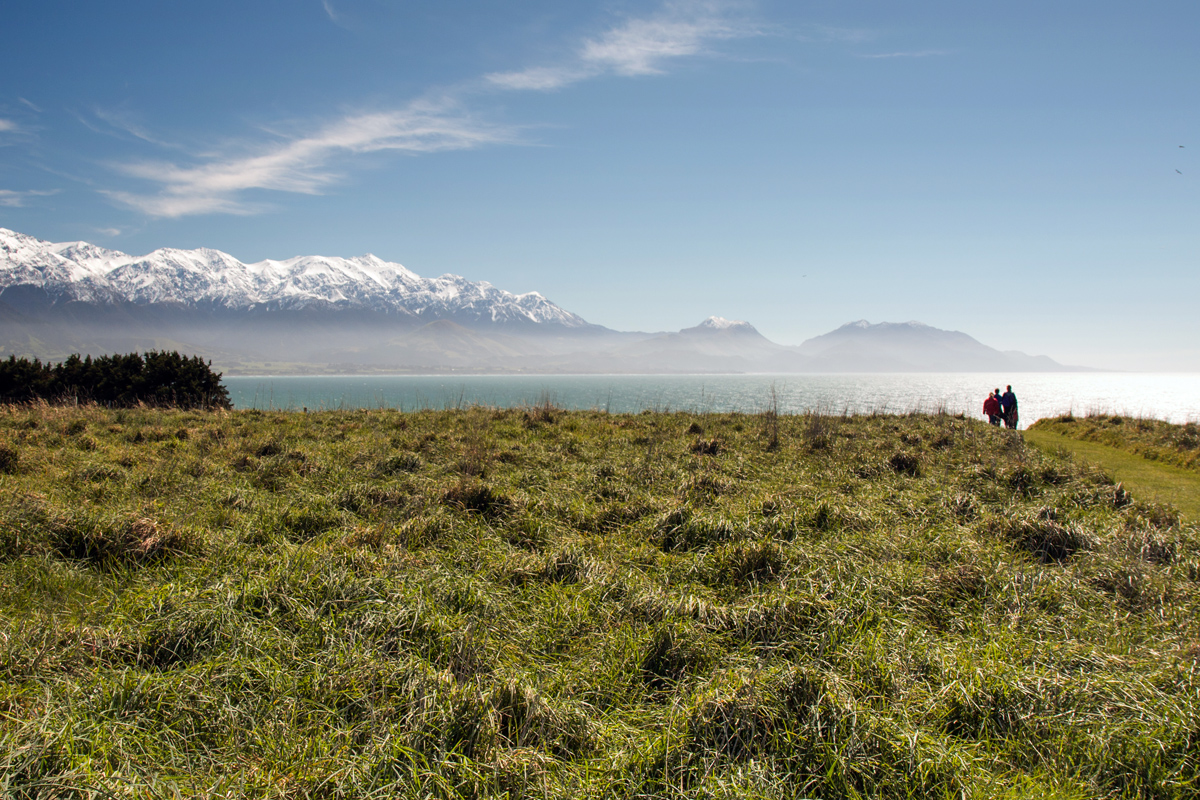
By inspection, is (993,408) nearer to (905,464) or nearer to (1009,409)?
(1009,409)

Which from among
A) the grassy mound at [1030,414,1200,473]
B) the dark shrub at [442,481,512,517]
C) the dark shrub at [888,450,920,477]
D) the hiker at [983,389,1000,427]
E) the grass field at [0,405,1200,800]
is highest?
the hiker at [983,389,1000,427]

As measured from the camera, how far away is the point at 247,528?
7.22 metres

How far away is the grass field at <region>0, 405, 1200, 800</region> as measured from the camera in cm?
323

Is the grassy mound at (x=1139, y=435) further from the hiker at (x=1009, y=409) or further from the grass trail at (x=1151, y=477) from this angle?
the hiker at (x=1009, y=409)

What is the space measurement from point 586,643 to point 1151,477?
16268 millimetres

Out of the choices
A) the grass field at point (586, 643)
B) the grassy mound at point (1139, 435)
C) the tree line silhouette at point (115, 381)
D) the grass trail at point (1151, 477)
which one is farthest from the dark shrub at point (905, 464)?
the tree line silhouette at point (115, 381)

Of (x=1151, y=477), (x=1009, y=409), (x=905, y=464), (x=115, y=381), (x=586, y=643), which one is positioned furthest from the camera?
(x=115, y=381)

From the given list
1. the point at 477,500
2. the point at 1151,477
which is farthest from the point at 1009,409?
the point at 477,500

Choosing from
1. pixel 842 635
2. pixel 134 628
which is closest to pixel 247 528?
pixel 134 628

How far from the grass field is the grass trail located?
1.87 m

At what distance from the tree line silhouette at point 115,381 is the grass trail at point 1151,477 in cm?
3496

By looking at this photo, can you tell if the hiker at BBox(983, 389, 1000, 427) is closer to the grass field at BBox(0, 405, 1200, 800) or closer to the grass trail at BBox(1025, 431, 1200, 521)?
the grass trail at BBox(1025, 431, 1200, 521)

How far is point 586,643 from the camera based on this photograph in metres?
4.85

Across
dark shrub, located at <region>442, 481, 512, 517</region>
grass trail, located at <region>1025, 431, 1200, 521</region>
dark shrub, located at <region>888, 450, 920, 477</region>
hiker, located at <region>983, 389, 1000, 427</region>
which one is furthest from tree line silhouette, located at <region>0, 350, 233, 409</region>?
hiker, located at <region>983, 389, 1000, 427</region>
